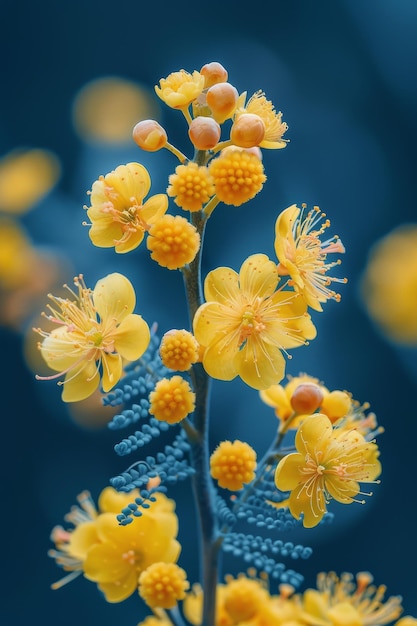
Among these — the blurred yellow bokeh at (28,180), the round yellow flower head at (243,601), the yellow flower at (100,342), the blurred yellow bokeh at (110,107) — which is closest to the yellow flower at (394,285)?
the blurred yellow bokeh at (110,107)

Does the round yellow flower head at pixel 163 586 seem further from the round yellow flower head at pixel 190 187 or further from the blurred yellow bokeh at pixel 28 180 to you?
the blurred yellow bokeh at pixel 28 180

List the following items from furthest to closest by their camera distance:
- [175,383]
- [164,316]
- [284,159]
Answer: [284,159] → [164,316] → [175,383]


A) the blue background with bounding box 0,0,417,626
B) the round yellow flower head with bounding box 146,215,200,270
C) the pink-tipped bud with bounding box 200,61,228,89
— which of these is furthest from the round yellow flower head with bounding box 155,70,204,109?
the blue background with bounding box 0,0,417,626

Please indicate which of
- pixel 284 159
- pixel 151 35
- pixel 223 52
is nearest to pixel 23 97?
pixel 151 35

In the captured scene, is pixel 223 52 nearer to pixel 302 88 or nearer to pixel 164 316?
pixel 302 88

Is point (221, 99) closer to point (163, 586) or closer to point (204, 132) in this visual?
point (204, 132)

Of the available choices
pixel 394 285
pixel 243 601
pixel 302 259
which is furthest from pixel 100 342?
pixel 394 285
